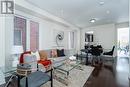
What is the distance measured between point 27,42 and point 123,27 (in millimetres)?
7715

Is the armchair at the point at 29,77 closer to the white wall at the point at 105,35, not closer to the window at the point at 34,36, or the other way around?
the window at the point at 34,36

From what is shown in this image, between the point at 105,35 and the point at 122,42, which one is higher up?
the point at 105,35

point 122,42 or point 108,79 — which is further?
point 122,42

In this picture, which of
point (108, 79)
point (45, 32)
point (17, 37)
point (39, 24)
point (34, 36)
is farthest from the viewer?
point (45, 32)

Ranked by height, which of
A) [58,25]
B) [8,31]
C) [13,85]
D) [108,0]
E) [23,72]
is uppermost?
[108,0]

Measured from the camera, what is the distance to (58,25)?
7.39 metres

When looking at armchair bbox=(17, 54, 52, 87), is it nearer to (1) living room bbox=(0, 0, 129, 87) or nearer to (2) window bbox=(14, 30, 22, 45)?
(1) living room bbox=(0, 0, 129, 87)

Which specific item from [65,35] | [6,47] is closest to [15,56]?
[6,47]

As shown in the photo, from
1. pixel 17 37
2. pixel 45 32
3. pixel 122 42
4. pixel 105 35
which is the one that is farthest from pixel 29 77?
pixel 122 42

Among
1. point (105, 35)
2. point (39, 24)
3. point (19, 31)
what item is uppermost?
point (39, 24)

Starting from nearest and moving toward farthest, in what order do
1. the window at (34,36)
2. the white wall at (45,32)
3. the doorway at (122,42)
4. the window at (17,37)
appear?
1. the window at (17,37)
2. the white wall at (45,32)
3. the window at (34,36)
4. the doorway at (122,42)

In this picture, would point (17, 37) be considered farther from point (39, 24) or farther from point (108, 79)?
point (108, 79)

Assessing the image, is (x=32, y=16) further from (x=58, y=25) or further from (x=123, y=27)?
(x=123, y=27)

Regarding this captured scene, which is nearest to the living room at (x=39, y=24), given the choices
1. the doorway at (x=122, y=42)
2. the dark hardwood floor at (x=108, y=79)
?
the dark hardwood floor at (x=108, y=79)
